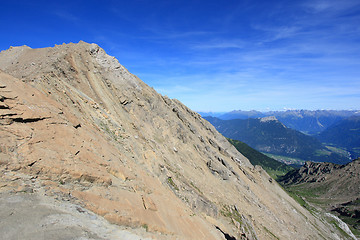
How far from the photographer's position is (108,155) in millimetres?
22672

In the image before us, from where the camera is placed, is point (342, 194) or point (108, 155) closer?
point (108, 155)

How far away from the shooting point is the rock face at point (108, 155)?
631 inches

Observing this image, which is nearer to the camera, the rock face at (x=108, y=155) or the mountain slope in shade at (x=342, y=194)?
the rock face at (x=108, y=155)

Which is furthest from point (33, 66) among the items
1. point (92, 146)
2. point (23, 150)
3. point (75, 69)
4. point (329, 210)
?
point (329, 210)

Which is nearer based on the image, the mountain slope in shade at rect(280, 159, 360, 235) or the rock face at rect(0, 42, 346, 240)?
the rock face at rect(0, 42, 346, 240)

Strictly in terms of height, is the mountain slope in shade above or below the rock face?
below

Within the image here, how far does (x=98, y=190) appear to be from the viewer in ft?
58.1

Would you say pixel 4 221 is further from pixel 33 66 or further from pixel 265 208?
pixel 265 208

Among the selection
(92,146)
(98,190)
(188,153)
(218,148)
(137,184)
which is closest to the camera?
(98,190)

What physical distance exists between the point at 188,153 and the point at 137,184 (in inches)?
1195

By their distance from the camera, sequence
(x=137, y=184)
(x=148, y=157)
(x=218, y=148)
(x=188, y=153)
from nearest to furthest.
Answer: (x=137, y=184) < (x=148, y=157) < (x=188, y=153) < (x=218, y=148)

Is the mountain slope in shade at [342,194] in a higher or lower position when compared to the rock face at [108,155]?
lower

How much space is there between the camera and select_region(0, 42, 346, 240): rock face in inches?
631

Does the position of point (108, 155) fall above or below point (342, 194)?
above
